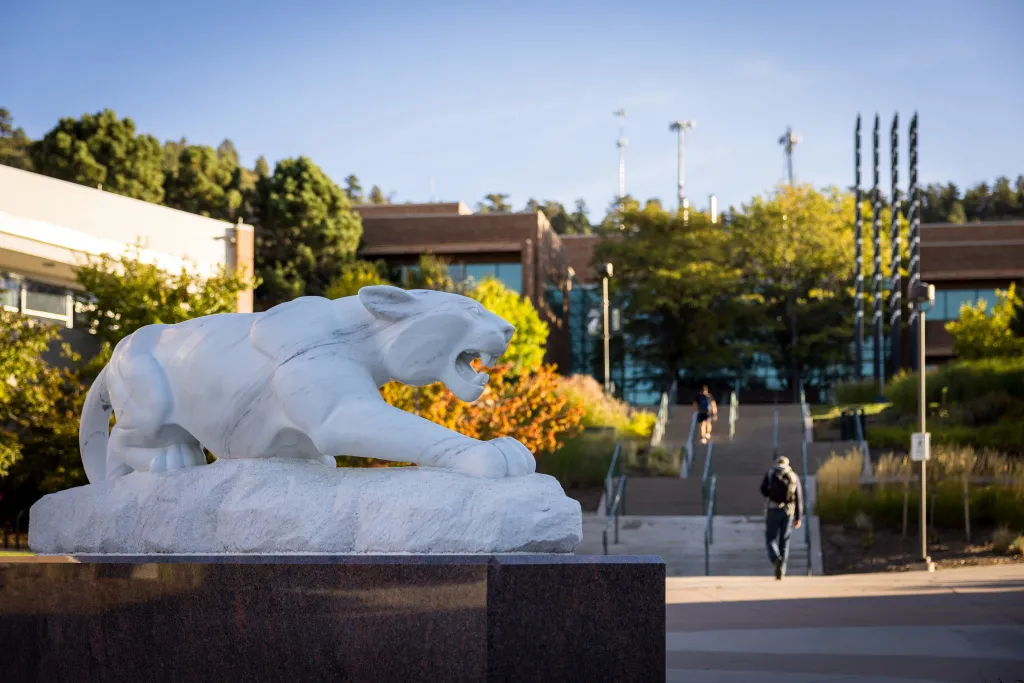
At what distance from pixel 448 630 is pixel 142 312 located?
69.8 feet

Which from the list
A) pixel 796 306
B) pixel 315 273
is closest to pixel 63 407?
pixel 315 273

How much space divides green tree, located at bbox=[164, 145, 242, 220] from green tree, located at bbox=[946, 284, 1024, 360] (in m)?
27.8

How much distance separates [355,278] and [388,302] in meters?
35.1

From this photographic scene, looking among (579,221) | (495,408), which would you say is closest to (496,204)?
(579,221)

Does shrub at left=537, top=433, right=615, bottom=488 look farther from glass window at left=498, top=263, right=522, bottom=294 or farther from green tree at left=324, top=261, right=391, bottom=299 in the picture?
glass window at left=498, top=263, right=522, bottom=294

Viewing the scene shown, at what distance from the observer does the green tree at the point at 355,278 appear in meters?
39.1

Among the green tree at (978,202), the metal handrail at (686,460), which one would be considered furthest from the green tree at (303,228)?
the green tree at (978,202)

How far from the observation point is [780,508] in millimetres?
15953

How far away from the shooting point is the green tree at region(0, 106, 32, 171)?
60.7 meters

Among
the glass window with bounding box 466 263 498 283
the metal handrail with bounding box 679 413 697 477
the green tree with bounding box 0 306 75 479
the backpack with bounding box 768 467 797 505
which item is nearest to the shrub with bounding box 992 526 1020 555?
the backpack with bounding box 768 467 797 505

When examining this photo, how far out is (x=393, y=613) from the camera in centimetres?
489

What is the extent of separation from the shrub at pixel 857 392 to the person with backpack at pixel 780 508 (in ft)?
66.6

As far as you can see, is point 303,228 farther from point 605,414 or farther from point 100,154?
point 605,414

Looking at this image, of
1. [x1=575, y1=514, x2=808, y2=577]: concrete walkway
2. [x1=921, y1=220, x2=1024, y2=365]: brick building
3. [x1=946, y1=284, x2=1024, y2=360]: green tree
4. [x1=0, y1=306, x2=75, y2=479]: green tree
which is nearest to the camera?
[x1=0, y1=306, x2=75, y2=479]: green tree
